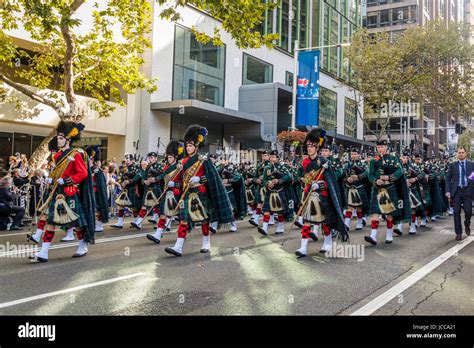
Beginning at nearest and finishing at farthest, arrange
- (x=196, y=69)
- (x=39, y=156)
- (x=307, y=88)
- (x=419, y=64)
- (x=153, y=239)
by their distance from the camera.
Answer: (x=153, y=239)
(x=39, y=156)
(x=307, y=88)
(x=196, y=69)
(x=419, y=64)

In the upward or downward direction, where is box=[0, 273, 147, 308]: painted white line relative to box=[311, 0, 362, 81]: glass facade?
downward

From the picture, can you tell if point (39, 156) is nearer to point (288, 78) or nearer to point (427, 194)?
point (427, 194)

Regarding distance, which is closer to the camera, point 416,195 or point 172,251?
point 172,251

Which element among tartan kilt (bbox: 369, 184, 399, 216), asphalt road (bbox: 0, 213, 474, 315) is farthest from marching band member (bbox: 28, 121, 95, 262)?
tartan kilt (bbox: 369, 184, 399, 216)

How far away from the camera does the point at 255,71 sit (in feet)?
97.6

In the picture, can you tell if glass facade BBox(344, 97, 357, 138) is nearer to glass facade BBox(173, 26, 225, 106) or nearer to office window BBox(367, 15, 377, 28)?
glass facade BBox(173, 26, 225, 106)

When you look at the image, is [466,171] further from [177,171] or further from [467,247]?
[177,171]

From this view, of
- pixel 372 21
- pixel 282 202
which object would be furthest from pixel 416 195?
pixel 372 21

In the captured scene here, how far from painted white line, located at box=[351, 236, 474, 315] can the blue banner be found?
1354 cm

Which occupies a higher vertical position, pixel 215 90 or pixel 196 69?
pixel 196 69

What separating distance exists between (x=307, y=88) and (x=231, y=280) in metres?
17.1

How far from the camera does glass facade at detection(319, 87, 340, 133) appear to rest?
1438 inches

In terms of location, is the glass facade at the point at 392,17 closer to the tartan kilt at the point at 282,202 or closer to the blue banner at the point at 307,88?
the blue banner at the point at 307,88

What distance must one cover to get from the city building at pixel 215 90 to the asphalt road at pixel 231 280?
7108 millimetres
